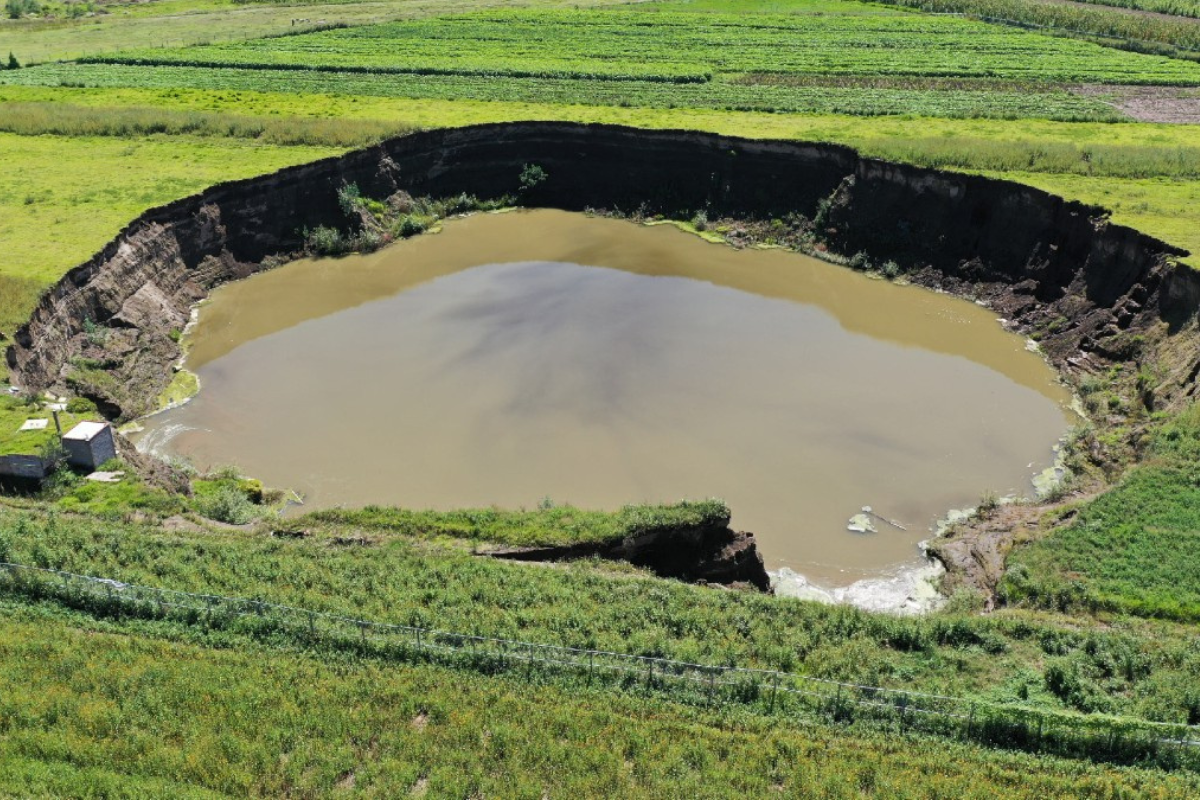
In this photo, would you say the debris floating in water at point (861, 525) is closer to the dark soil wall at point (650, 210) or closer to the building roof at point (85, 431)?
the dark soil wall at point (650, 210)

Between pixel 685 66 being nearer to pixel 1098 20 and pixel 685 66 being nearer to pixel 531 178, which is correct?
pixel 531 178

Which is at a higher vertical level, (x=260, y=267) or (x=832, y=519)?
(x=260, y=267)

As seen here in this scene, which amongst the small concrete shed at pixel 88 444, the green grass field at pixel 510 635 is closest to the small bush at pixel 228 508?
the green grass field at pixel 510 635

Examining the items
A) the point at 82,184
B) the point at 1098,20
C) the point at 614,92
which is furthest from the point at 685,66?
the point at 82,184

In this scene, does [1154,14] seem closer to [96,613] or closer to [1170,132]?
[1170,132]

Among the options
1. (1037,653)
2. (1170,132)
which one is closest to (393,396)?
(1037,653)

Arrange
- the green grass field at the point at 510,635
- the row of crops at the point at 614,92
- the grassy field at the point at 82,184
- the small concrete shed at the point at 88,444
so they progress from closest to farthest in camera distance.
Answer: the green grass field at the point at 510,635 < the small concrete shed at the point at 88,444 < the grassy field at the point at 82,184 < the row of crops at the point at 614,92
